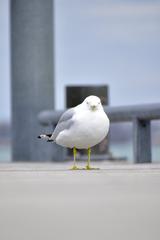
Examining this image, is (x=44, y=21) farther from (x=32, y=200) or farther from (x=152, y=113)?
(x=32, y=200)

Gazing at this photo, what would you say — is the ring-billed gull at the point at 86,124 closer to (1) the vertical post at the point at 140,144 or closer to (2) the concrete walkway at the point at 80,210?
(2) the concrete walkway at the point at 80,210

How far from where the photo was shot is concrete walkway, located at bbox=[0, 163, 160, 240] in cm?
269

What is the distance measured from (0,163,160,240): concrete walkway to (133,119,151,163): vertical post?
5019 mm

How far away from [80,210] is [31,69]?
10.1m

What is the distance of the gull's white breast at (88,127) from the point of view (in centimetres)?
594

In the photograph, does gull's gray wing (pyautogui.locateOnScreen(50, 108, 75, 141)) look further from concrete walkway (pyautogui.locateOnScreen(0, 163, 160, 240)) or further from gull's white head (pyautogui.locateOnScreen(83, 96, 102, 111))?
concrete walkway (pyautogui.locateOnScreen(0, 163, 160, 240))

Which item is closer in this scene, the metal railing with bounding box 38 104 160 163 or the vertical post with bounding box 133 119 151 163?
the metal railing with bounding box 38 104 160 163

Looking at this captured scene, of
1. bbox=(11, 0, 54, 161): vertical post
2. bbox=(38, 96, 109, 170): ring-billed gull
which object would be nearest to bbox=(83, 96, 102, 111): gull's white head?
bbox=(38, 96, 109, 170): ring-billed gull

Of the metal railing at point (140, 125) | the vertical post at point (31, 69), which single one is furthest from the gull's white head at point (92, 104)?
the vertical post at point (31, 69)

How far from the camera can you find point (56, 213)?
307cm

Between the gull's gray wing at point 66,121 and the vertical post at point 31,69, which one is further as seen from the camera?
the vertical post at point 31,69

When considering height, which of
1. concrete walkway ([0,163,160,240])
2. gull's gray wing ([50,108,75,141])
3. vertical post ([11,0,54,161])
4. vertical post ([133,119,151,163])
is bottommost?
concrete walkway ([0,163,160,240])

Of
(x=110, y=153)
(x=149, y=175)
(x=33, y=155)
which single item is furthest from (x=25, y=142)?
(x=149, y=175)

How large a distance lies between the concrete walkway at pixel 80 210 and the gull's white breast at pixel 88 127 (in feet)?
5.16
